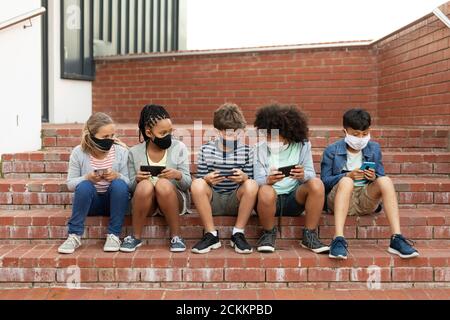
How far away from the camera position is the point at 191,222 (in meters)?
4.13

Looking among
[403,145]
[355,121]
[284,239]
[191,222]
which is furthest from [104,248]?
[403,145]

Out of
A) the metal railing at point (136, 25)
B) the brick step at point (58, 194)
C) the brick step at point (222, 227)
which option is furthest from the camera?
the metal railing at point (136, 25)

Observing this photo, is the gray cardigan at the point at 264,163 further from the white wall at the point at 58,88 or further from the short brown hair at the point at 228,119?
the white wall at the point at 58,88

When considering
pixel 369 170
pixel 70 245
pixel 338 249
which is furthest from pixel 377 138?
pixel 70 245

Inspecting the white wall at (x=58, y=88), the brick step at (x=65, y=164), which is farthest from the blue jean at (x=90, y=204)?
the white wall at (x=58, y=88)

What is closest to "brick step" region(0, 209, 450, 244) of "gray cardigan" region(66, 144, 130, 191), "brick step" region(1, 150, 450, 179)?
"gray cardigan" region(66, 144, 130, 191)

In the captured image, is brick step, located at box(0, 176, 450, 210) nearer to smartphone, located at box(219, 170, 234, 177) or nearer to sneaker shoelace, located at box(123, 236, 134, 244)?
sneaker shoelace, located at box(123, 236, 134, 244)

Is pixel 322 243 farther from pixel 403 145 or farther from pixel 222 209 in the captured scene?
pixel 403 145

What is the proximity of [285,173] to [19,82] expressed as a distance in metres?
2.95

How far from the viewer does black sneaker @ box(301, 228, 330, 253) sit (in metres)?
3.81

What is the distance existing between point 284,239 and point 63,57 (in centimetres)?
519

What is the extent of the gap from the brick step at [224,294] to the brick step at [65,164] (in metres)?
1.52

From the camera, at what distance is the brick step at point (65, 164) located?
4.96 metres

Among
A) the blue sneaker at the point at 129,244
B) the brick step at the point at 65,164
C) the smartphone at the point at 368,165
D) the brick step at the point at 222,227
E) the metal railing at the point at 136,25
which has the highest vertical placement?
the metal railing at the point at 136,25
